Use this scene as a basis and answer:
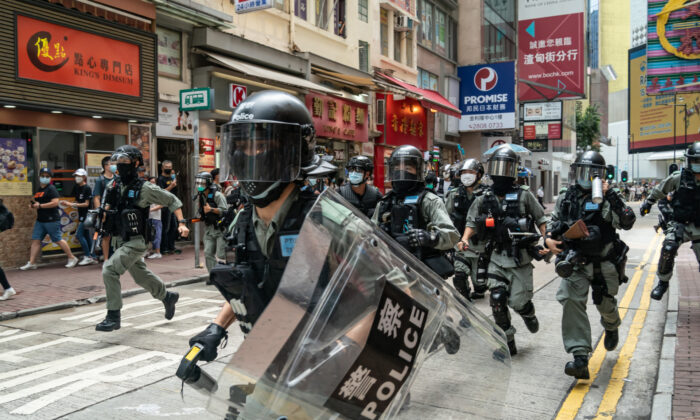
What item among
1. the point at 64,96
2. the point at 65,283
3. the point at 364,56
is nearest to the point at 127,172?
the point at 65,283

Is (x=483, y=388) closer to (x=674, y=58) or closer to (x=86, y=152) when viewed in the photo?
(x=86, y=152)

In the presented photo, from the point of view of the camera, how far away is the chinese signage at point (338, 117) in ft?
61.0

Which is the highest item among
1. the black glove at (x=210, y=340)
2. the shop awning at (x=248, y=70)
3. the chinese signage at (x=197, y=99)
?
the shop awning at (x=248, y=70)

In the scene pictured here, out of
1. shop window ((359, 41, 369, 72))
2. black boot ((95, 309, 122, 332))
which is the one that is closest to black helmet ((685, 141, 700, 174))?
black boot ((95, 309, 122, 332))

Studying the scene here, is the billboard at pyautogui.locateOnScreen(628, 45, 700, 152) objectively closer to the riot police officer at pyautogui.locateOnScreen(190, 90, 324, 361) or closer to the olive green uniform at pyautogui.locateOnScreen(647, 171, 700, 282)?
the olive green uniform at pyautogui.locateOnScreen(647, 171, 700, 282)

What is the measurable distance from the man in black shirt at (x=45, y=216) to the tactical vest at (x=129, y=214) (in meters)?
4.82

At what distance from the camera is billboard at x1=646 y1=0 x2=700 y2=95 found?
17.0 metres

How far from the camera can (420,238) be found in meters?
4.55

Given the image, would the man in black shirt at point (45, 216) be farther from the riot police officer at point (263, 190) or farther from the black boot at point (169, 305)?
the riot police officer at point (263, 190)

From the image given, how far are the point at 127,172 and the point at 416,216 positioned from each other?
3273 mm

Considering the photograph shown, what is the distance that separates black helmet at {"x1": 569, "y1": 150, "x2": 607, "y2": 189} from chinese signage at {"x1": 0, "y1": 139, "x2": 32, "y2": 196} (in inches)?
384

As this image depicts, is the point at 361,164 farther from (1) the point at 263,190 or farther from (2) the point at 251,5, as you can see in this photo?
(2) the point at 251,5

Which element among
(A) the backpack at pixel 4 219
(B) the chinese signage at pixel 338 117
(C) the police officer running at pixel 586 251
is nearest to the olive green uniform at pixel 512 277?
(C) the police officer running at pixel 586 251

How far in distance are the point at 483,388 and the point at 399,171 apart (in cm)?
349
